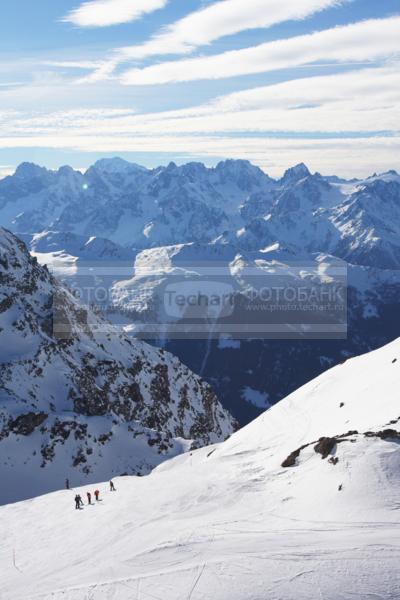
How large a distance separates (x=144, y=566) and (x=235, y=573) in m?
6.04

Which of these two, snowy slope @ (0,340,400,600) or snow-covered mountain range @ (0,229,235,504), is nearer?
snowy slope @ (0,340,400,600)

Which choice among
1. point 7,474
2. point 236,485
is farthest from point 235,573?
point 7,474

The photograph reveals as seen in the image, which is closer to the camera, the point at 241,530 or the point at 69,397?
the point at 241,530

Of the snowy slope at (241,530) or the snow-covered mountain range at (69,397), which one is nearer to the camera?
the snowy slope at (241,530)

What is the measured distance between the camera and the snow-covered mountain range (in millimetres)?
75938

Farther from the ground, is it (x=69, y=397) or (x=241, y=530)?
(x=241, y=530)

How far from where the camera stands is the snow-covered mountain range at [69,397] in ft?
249

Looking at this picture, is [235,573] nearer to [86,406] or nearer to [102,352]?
[86,406]

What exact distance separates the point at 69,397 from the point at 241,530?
5756 cm

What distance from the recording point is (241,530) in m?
34.1

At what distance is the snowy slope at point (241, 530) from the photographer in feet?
90.1

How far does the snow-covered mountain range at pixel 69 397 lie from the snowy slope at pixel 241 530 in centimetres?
2046

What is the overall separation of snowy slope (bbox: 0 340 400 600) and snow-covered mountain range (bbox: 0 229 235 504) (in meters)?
20.5

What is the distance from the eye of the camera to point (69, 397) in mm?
86562
